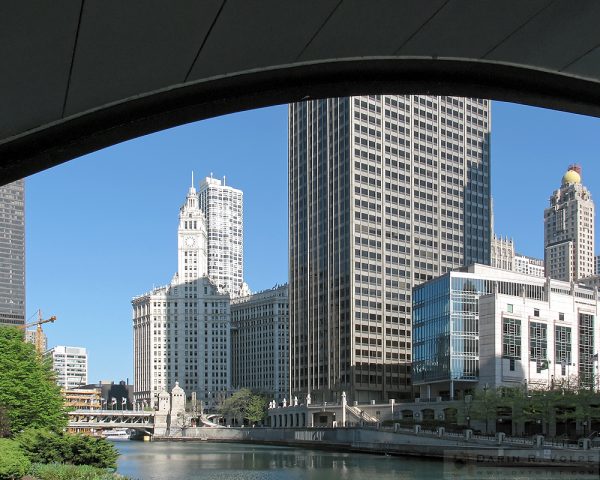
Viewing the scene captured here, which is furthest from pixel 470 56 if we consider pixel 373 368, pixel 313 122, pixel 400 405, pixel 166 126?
pixel 313 122

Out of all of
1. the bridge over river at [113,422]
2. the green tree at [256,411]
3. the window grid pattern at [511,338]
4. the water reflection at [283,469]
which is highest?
the window grid pattern at [511,338]

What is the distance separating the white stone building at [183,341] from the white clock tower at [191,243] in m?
6.59

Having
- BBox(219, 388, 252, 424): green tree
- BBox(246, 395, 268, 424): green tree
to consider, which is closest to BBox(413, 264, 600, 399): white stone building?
BBox(246, 395, 268, 424): green tree

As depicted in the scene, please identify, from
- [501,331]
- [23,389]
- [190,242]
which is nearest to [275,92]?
[23,389]

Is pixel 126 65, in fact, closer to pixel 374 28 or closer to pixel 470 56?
pixel 374 28

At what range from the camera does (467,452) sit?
170 ft

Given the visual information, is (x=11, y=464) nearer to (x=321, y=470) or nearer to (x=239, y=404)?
(x=321, y=470)

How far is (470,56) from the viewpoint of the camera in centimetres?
403

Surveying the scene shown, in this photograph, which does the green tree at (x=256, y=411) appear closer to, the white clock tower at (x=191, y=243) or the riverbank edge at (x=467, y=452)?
the riverbank edge at (x=467, y=452)

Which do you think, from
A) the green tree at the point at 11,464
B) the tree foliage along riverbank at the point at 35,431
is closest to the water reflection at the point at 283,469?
the tree foliage along riverbank at the point at 35,431

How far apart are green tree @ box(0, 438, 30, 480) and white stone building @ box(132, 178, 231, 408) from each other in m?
134

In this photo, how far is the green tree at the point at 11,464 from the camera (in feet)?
75.0

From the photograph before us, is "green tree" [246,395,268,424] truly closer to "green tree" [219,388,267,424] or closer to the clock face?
"green tree" [219,388,267,424]

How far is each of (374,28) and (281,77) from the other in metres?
0.57
